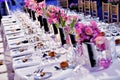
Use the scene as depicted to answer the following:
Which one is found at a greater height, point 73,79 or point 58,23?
point 58,23

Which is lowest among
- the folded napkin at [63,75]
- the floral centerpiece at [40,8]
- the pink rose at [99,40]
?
the folded napkin at [63,75]

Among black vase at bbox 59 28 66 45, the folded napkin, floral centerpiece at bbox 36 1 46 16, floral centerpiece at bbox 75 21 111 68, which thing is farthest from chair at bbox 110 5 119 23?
the folded napkin

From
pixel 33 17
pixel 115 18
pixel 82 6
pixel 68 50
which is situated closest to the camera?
pixel 68 50

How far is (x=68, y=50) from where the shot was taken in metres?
2.39

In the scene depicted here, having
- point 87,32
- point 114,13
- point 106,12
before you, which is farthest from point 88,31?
point 106,12

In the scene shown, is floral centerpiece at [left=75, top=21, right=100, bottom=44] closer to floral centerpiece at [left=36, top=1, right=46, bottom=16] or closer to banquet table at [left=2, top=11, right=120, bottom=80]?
banquet table at [left=2, top=11, right=120, bottom=80]

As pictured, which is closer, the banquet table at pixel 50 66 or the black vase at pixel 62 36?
the banquet table at pixel 50 66

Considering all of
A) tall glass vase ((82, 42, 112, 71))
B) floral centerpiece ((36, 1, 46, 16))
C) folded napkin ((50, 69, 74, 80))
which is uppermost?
floral centerpiece ((36, 1, 46, 16))

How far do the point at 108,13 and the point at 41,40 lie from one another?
111 inches

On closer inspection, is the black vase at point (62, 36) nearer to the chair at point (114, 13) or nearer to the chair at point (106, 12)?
the chair at point (114, 13)

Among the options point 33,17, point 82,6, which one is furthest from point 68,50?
point 82,6

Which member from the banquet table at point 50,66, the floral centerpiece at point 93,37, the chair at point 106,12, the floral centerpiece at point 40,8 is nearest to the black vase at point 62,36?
the banquet table at point 50,66

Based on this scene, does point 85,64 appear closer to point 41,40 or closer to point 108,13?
point 41,40

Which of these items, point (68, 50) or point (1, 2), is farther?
point (1, 2)
